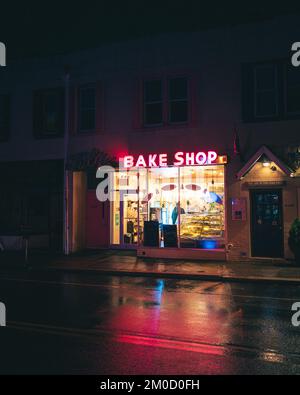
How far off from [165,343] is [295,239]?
844cm

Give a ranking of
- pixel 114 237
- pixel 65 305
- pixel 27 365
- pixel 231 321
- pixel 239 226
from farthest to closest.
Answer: pixel 114 237, pixel 239 226, pixel 65 305, pixel 231 321, pixel 27 365

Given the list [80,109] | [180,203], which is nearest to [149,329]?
[180,203]

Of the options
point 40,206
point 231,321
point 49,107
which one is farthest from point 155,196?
point 231,321

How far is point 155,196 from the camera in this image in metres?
16.0

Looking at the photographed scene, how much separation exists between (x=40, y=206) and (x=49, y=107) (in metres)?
4.60

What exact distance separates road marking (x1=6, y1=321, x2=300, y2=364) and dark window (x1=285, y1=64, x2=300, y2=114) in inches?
424

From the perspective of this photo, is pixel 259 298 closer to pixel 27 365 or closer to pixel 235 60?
pixel 27 365

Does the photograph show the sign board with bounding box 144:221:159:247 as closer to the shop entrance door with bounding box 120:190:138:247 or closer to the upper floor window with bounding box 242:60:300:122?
the shop entrance door with bounding box 120:190:138:247

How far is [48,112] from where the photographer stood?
17.8m

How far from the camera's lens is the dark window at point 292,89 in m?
14.0

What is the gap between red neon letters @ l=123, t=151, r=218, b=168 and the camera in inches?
557

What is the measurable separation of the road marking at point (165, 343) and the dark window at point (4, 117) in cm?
1338

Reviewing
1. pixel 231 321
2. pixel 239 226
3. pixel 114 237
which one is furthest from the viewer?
pixel 114 237

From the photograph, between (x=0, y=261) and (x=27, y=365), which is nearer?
(x=27, y=365)
